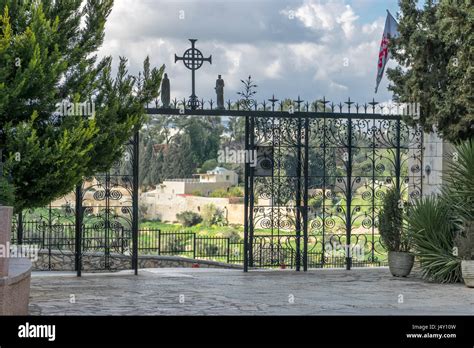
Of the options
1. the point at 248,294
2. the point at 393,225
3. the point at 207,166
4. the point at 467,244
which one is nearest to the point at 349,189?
the point at 393,225

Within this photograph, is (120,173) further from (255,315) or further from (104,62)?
(255,315)

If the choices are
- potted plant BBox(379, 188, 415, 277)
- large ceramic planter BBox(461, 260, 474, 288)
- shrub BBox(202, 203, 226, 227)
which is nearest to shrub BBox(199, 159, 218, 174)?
shrub BBox(202, 203, 226, 227)

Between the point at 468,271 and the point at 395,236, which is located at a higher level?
the point at 395,236

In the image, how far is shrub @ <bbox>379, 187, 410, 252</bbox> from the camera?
14.6m

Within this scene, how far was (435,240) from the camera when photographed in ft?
44.7

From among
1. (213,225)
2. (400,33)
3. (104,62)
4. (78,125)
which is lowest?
(213,225)

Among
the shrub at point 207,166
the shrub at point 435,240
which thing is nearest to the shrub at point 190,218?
the shrub at point 207,166

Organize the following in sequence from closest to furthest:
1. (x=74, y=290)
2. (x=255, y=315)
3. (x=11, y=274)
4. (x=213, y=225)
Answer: (x=11, y=274)
(x=255, y=315)
(x=74, y=290)
(x=213, y=225)

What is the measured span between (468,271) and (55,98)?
278 inches

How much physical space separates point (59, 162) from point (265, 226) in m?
6.03

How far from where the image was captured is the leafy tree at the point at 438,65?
13.5 metres

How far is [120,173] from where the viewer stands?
15062mm

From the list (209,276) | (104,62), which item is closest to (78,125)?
(104,62)

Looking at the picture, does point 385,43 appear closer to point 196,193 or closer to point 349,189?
point 349,189
